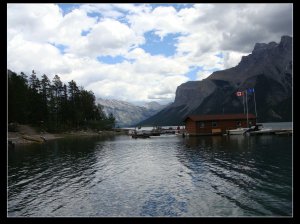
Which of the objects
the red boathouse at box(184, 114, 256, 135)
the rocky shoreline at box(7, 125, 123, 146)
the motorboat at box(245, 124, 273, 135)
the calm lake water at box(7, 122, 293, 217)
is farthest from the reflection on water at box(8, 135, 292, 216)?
the red boathouse at box(184, 114, 256, 135)

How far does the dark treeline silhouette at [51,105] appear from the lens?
376ft

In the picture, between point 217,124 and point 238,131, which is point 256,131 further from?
point 217,124

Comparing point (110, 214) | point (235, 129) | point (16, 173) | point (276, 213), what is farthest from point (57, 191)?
point (235, 129)

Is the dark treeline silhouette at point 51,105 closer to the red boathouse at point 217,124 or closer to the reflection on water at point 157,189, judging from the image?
the red boathouse at point 217,124

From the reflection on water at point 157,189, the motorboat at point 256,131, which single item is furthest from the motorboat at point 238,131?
the reflection on water at point 157,189

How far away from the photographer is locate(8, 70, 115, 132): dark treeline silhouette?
114500mm

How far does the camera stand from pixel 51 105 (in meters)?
153

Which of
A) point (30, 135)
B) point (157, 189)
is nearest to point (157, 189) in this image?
point (157, 189)

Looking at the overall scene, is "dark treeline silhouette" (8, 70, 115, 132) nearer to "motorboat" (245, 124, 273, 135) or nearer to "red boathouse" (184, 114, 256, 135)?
"red boathouse" (184, 114, 256, 135)

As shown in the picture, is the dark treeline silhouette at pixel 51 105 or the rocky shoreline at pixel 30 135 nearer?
the rocky shoreline at pixel 30 135

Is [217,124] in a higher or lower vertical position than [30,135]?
higher

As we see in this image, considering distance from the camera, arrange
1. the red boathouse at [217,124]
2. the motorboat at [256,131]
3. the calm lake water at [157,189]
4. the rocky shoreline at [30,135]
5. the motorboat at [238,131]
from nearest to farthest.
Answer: the calm lake water at [157,189], the rocky shoreline at [30,135], the motorboat at [256,131], the motorboat at [238,131], the red boathouse at [217,124]
